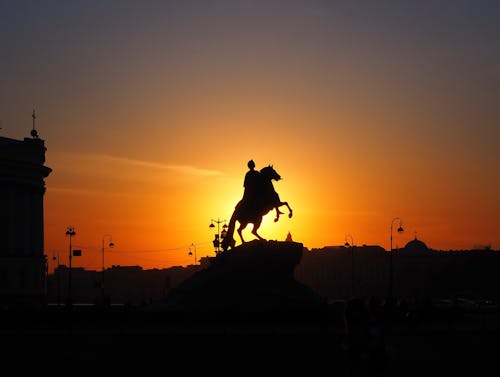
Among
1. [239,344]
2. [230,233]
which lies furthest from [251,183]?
[239,344]

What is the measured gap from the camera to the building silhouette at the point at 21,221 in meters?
108

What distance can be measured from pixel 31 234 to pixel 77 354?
83610 millimetres

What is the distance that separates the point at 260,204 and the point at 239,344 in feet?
39.3

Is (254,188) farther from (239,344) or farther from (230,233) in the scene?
(239,344)

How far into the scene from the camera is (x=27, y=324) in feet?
145

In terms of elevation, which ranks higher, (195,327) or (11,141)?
(11,141)

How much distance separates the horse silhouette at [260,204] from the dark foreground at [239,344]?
4905 mm

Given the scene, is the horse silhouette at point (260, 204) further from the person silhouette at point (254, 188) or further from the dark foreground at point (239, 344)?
the dark foreground at point (239, 344)

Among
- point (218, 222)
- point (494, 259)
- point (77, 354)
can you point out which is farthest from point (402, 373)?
point (494, 259)

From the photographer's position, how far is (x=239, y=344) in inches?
1337

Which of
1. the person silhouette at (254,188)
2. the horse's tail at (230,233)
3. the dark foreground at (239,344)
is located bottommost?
the dark foreground at (239,344)

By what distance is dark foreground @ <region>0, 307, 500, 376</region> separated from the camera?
25344mm

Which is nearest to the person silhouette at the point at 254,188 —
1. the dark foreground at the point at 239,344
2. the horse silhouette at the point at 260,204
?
the horse silhouette at the point at 260,204

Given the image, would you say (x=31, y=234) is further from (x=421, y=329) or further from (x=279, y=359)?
(x=279, y=359)
